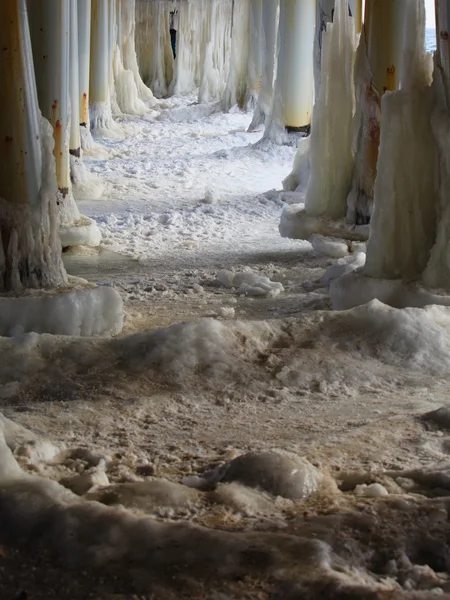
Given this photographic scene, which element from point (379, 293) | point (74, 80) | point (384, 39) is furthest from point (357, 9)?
point (379, 293)

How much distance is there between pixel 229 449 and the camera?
296 cm

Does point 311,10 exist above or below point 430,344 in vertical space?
above

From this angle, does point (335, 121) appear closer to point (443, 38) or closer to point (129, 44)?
point (443, 38)

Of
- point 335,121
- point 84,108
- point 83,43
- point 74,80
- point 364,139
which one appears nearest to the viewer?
point 364,139

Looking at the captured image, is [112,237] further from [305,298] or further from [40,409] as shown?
[40,409]

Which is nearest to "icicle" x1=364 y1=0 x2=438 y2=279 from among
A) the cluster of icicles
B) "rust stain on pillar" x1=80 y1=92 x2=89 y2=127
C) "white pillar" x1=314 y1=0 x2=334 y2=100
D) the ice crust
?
the ice crust

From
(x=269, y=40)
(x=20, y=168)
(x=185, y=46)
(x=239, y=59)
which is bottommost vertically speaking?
(x=20, y=168)

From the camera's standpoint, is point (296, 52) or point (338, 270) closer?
point (338, 270)

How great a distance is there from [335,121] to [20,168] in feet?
11.2

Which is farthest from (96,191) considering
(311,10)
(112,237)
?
(311,10)

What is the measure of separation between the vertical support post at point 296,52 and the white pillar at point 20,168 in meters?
7.49

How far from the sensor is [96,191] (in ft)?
32.6

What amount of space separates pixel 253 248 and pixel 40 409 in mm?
4401

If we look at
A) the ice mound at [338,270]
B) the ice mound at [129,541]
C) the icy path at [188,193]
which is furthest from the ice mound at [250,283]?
the ice mound at [129,541]
